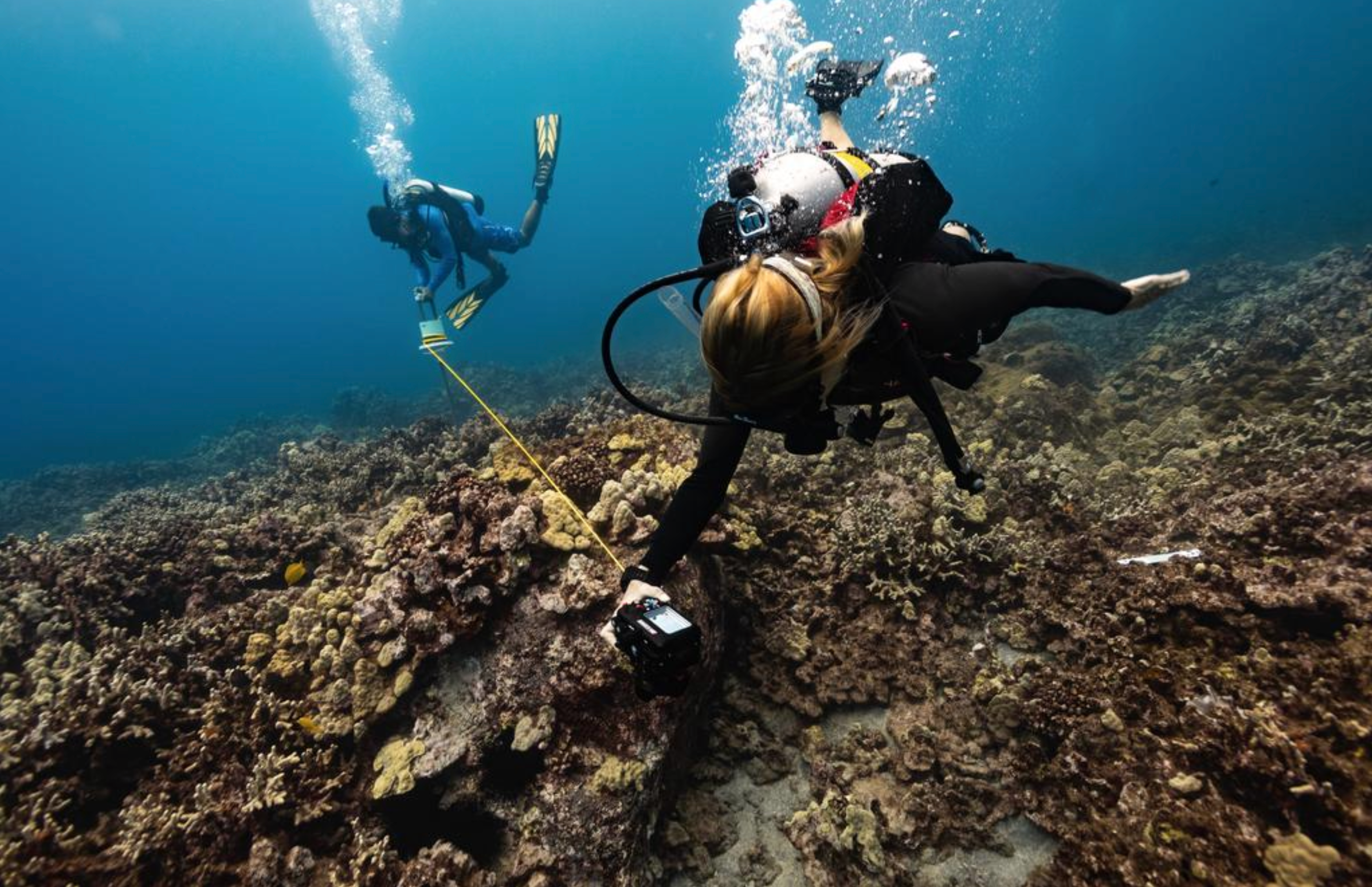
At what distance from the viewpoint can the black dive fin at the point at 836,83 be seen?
4.45 metres

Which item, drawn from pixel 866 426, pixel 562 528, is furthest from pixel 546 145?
pixel 866 426

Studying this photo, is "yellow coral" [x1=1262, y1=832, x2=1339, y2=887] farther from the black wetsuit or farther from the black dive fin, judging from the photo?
the black dive fin

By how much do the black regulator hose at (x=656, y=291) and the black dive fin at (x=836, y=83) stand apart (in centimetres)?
275

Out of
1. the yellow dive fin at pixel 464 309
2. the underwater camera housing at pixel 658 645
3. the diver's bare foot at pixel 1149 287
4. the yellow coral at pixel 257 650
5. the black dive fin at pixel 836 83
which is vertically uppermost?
the yellow dive fin at pixel 464 309

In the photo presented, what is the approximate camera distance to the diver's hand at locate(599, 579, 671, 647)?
2672 mm

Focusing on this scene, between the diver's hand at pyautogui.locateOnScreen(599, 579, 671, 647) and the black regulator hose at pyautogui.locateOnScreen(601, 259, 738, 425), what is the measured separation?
0.90 metres

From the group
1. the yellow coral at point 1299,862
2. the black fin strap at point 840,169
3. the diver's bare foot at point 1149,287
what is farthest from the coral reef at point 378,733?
the diver's bare foot at point 1149,287

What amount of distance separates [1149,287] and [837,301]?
5.90 ft

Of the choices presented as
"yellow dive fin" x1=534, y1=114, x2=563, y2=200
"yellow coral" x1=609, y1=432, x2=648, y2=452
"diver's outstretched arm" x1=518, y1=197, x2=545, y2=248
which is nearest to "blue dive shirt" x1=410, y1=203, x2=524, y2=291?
"diver's outstretched arm" x1=518, y1=197, x2=545, y2=248

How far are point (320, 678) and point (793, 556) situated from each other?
168 inches

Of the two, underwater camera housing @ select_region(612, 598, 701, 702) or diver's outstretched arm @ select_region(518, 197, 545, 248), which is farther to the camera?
diver's outstretched arm @ select_region(518, 197, 545, 248)

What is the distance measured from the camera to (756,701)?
4.61 m

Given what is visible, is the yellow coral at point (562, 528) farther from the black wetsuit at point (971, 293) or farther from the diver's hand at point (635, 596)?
the black wetsuit at point (971, 293)

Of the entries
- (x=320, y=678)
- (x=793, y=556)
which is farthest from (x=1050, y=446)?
(x=320, y=678)
